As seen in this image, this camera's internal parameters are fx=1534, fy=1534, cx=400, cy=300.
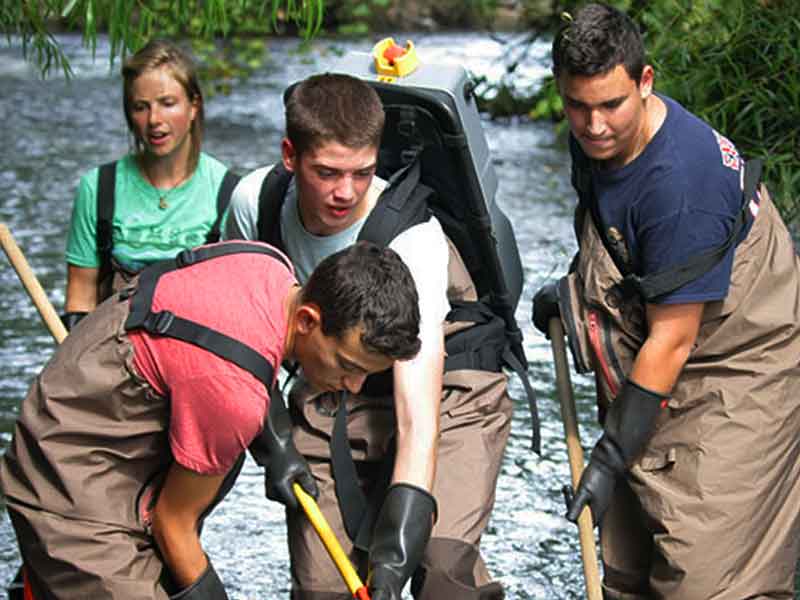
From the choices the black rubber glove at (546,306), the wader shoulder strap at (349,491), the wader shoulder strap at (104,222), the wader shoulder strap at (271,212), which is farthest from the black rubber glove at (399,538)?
the wader shoulder strap at (104,222)

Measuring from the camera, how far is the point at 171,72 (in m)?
4.60

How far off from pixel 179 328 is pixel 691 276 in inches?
43.7

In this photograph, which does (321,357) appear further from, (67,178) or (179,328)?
(67,178)

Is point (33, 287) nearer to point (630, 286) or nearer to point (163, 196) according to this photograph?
point (163, 196)

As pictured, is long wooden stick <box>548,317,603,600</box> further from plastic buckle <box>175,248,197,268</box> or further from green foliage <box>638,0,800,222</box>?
green foliage <box>638,0,800,222</box>

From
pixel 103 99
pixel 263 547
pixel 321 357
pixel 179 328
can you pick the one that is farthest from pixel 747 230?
pixel 103 99

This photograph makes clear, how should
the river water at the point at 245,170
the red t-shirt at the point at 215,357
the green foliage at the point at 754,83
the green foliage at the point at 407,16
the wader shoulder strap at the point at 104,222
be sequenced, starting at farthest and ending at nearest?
1. the green foliage at the point at 407,16
2. the green foliage at the point at 754,83
3. the river water at the point at 245,170
4. the wader shoulder strap at the point at 104,222
5. the red t-shirt at the point at 215,357

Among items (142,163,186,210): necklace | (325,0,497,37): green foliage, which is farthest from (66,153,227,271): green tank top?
(325,0,497,37): green foliage

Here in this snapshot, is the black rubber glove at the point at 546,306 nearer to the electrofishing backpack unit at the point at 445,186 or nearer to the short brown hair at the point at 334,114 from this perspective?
the electrofishing backpack unit at the point at 445,186

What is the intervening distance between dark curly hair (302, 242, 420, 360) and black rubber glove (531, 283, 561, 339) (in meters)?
0.88

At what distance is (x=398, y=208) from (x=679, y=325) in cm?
69

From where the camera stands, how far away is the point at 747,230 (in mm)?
3508

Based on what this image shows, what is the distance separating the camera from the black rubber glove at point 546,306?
12.9 ft

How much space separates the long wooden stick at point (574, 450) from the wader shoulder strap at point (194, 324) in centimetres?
98
